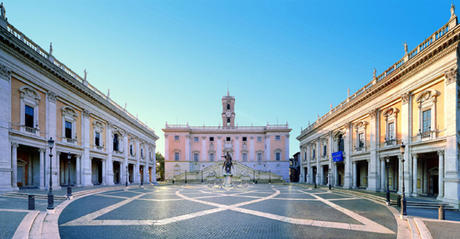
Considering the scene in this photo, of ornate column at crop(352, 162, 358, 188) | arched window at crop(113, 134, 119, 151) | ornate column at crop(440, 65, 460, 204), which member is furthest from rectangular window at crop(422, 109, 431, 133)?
arched window at crop(113, 134, 119, 151)

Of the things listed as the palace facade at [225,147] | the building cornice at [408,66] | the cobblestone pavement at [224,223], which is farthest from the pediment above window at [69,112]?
the palace facade at [225,147]

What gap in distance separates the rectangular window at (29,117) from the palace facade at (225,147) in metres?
44.0

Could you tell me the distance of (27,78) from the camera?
2131cm

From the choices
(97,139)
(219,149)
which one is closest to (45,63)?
(97,139)

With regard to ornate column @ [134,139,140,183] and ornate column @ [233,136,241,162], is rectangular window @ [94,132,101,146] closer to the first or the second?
ornate column @ [134,139,140,183]

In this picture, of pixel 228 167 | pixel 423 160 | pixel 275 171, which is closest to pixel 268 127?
pixel 275 171

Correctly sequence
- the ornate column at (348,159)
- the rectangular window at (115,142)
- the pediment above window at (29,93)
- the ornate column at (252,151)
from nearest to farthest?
the pediment above window at (29,93)
the ornate column at (348,159)
the rectangular window at (115,142)
the ornate column at (252,151)

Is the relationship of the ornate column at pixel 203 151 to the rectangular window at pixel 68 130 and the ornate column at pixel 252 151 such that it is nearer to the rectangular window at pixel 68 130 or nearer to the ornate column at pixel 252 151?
the ornate column at pixel 252 151

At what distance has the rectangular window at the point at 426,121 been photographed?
19.6 metres

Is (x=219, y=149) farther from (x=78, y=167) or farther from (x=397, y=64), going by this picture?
(x=397, y=64)

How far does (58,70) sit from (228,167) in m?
24.8

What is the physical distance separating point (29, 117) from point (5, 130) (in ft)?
11.2

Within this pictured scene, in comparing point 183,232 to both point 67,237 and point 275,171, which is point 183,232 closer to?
point 67,237

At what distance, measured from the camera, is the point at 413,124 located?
69.3 ft
